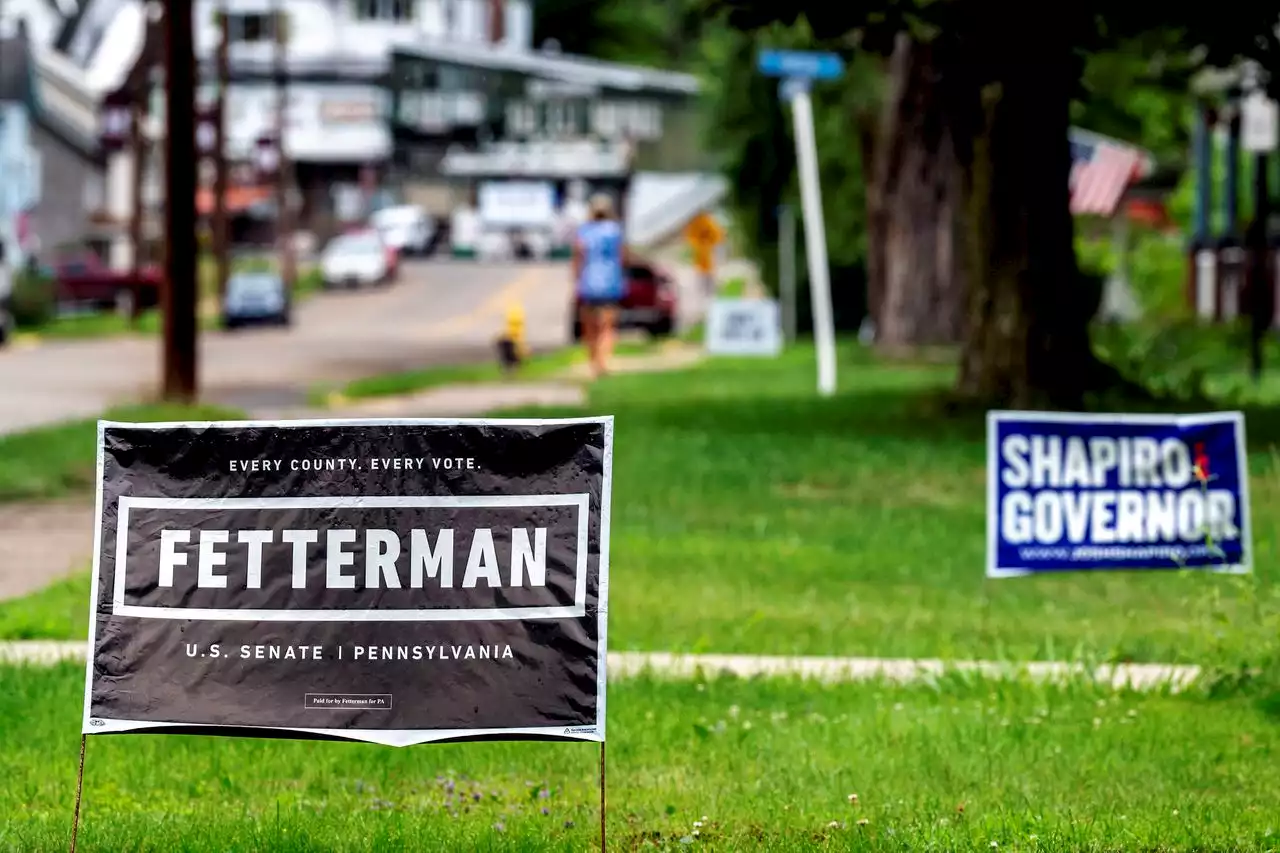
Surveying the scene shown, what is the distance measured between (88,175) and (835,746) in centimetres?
7755

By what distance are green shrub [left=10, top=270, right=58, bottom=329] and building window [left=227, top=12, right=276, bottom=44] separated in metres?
49.2

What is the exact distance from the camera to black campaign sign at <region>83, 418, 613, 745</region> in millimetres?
6621

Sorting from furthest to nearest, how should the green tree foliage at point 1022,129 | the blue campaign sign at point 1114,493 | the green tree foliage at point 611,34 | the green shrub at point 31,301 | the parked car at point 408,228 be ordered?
the green tree foliage at point 611,34
the parked car at point 408,228
the green shrub at point 31,301
the green tree foliage at point 1022,129
the blue campaign sign at point 1114,493

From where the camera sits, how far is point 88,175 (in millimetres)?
84000

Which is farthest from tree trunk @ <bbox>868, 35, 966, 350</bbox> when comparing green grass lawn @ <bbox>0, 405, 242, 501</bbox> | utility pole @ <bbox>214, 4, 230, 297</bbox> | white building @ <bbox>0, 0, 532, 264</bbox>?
white building @ <bbox>0, 0, 532, 264</bbox>

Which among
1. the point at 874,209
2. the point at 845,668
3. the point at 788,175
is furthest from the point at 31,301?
the point at 845,668

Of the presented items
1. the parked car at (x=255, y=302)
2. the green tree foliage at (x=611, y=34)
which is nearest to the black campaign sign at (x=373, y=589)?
the parked car at (x=255, y=302)

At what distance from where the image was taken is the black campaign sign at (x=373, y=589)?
662 centimetres

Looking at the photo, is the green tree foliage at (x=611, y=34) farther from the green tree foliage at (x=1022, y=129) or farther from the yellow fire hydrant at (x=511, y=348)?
the green tree foliage at (x=1022, y=129)

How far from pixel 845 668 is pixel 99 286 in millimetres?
58798

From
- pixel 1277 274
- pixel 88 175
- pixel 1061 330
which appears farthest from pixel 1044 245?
pixel 88 175

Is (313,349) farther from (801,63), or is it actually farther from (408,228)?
(408,228)

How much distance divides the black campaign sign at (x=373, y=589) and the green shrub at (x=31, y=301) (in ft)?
162

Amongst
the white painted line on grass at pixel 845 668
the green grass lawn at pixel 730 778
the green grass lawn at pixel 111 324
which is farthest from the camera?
the green grass lawn at pixel 111 324
